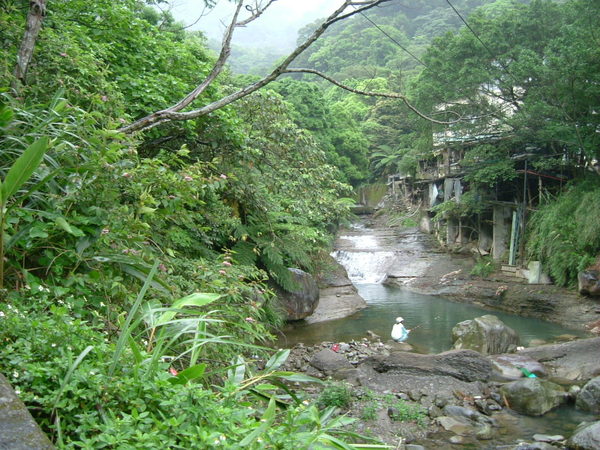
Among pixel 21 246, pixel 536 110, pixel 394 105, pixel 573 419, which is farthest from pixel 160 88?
pixel 394 105

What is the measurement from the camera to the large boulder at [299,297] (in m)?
12.8

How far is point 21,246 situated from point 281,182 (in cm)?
656

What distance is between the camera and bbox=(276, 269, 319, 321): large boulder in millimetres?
12789

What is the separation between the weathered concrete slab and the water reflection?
30.9 feet

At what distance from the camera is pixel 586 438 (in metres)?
6.12

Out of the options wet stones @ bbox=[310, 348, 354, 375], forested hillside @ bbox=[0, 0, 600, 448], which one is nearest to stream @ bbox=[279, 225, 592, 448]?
wet stones @ bbox=[310, 348, 354, 375]

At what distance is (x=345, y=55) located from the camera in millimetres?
44906

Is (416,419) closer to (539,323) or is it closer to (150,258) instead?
(150,258)

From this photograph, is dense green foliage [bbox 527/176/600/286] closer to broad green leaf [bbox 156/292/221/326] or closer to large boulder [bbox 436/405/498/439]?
large boulder [bbox 436/405/498/439]

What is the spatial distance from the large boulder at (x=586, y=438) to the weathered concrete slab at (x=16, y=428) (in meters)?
6.41

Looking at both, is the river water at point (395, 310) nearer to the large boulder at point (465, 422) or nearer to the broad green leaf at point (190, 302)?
the large boulder at point (465, 422)

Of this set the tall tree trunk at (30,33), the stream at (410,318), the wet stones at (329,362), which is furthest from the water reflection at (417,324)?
the tall tree trunk at (30,33)

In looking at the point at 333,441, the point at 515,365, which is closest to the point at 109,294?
the point at 333,441

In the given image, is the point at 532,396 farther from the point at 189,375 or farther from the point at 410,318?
the point at 189,375
